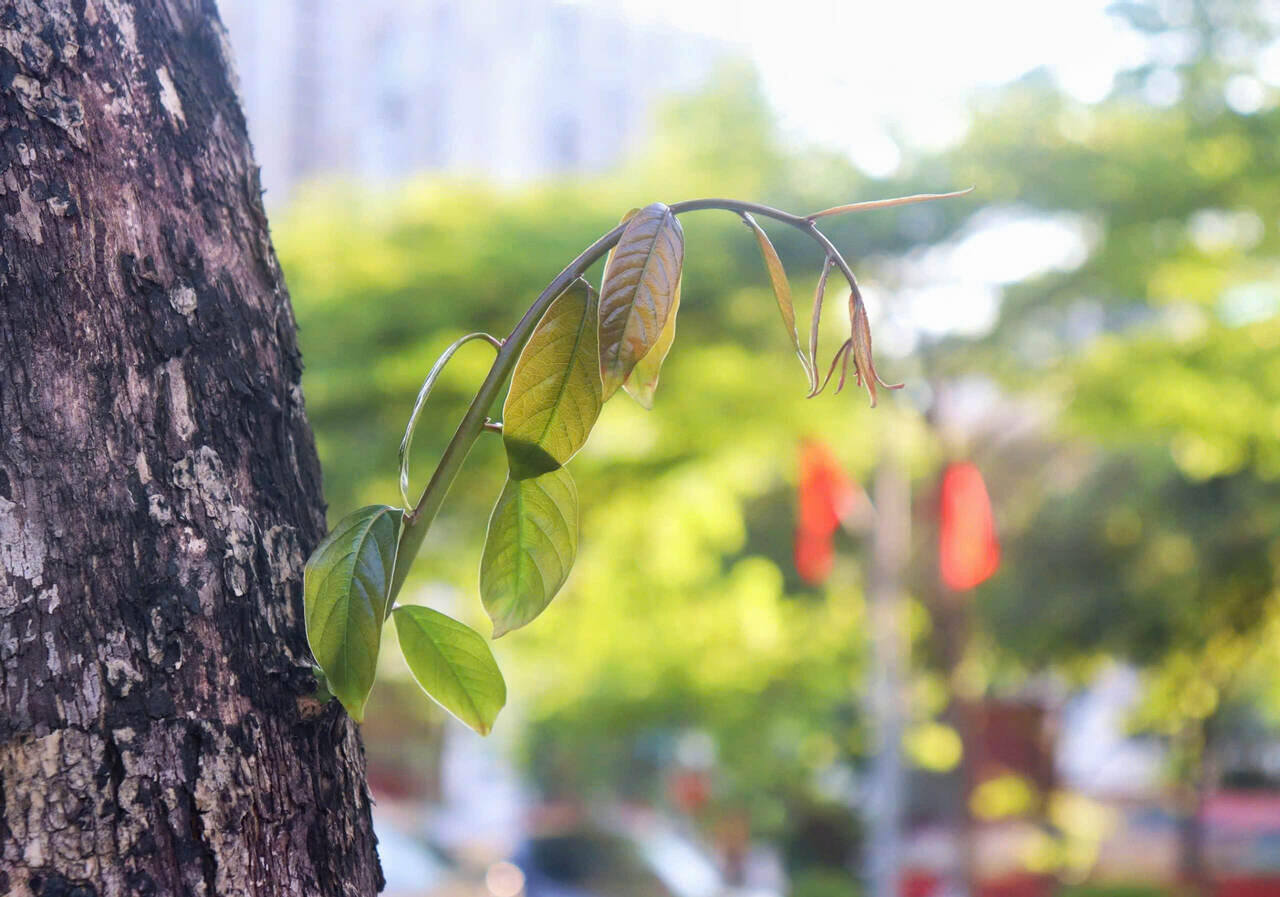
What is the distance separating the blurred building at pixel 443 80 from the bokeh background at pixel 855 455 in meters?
9.14

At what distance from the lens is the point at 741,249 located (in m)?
5.07

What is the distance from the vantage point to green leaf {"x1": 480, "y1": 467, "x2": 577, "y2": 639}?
572mm

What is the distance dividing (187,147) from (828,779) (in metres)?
9.17

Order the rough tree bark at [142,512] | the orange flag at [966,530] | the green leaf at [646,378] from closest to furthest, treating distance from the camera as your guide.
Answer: the rough tree bark at [142,512]
the green leaf at [646,378]
the orange flag at [966,530]

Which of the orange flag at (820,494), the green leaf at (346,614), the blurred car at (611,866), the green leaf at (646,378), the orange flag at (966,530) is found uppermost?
the orange flag at (820,494)

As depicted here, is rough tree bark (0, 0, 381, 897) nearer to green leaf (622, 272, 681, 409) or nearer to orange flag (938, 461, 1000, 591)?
green leaf (622, 272, 681, 409)

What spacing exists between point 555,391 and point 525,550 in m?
0.09

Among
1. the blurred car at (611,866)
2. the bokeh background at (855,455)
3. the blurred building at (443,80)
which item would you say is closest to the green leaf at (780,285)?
the bokeh background at (855,455)

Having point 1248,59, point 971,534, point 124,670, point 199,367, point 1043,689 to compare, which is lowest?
point 124,670

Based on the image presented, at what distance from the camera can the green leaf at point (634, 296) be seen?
50cm

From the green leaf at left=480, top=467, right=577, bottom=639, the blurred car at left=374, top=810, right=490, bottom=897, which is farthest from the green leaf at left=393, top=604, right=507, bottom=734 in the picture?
the blurred car at left=374, top=810, right=490, bottom=897

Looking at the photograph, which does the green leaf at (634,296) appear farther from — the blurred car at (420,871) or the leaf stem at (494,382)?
the blurred car at (420,871)

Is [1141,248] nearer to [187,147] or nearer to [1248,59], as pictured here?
[1248,59]

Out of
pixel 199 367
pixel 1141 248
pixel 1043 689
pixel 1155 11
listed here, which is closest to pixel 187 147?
pixel 199 367
